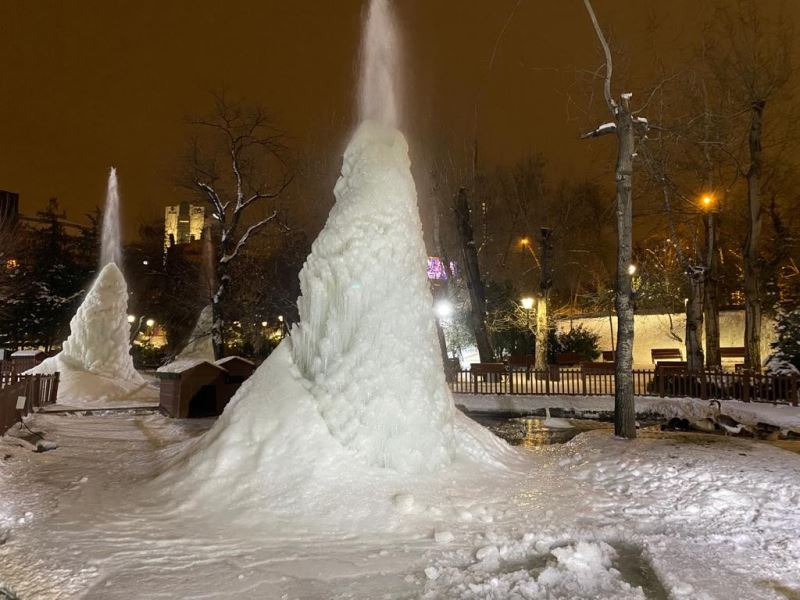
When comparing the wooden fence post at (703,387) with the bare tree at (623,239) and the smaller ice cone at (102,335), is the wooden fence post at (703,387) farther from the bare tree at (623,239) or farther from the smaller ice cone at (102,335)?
the smaller ice cone at (102,335)

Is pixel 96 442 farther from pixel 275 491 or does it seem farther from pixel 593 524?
pixel 593 524

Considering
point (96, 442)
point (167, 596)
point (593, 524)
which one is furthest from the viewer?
point (96, 442)

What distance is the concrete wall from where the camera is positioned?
37.6 meters

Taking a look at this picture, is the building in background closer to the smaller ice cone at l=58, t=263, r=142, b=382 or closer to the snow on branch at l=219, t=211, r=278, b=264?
the snow on branch at l=219, t=211, r=278, b=264

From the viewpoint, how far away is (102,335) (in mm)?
21234

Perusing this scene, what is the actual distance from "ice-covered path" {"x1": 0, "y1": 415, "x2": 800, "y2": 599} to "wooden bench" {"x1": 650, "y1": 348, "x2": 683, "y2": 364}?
28849 mm

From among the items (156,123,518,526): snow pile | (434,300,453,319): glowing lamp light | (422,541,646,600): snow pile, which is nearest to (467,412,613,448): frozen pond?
(156,123,518,526): snow pile

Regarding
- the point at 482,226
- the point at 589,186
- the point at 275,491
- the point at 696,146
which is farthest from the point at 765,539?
the point at 589,186

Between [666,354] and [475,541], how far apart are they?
3415cm

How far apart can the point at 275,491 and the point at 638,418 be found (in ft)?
49.0

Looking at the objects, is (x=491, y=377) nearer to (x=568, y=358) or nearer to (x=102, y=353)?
(x=568, y=358)

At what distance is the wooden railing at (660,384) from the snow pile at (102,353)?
41.2 ft

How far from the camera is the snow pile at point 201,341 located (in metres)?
38.2

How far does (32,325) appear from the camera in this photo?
39.5m
